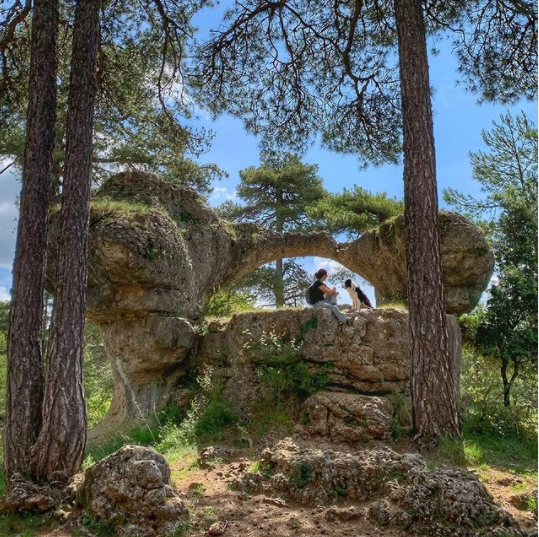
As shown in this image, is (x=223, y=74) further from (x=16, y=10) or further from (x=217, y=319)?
(x=217, y=319)

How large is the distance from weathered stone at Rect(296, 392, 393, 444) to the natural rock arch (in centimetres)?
309

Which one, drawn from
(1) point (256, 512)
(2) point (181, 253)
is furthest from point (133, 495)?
(2) point (181, 253)

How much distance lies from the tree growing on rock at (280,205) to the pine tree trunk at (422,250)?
1438 centimetres

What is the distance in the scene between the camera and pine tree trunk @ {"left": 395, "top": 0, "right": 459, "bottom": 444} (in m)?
7.50

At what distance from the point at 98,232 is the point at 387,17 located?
24.2ft

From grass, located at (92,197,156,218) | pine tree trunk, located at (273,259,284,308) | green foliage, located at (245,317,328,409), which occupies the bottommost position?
green foliage, located at (245,317,328,409)

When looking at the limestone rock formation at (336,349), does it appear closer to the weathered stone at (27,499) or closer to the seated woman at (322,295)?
the seated woman at (322,295)

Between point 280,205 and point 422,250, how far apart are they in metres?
17.0

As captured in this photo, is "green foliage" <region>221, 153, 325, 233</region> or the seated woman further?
"green foliage" <region>221, 153, 325, 233</region>

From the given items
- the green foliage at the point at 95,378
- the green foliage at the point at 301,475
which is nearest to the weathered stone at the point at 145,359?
the green foliage at the point at 301,475

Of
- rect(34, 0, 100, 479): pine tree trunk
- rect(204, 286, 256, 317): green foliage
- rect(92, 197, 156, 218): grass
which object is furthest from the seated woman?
rect(34, 0, 100, 479): pine tree trunk

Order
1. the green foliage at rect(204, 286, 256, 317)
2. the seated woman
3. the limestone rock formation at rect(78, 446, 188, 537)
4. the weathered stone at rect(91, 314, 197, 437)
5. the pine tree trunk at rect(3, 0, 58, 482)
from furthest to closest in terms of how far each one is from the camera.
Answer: the green foliage at rect(204, 286, 256, 317) → the weathered stone at rect(91, 314, 197, 437) → the seated woman → the pine tree trunk at rect(3, 0, 58, 482) → the limestone rock formation at rect(78, 446, 188, 537)

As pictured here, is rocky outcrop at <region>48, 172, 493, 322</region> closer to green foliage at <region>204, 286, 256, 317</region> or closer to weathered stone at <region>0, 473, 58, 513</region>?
green foliage at <region>204, 286, 256, 317</region>

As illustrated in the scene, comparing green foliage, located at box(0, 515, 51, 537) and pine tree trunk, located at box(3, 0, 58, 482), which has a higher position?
pine tree trunk, located at box(3, 0, 58, 482)
